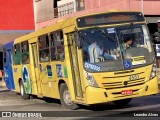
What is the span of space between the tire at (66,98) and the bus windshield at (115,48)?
1.79m

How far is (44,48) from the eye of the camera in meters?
14.9

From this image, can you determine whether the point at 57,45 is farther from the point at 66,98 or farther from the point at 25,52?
the point at 25,52

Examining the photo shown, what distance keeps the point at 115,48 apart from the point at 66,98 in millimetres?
2520

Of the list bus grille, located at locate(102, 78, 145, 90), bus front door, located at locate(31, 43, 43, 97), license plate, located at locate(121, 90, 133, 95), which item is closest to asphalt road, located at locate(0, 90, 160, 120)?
license plate, located at locate(121, 90, 133, 95)

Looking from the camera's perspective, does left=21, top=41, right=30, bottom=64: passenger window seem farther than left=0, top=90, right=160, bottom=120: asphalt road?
Yes

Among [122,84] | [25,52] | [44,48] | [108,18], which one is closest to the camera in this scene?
[122,84]

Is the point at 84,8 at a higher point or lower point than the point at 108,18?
higher

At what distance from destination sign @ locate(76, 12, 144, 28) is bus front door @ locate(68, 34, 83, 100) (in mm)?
608

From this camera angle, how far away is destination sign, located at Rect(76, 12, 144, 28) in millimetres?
12312

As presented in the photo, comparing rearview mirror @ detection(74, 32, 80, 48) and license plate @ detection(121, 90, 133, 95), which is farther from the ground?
rearview mirror @ detection(74, 32, 80, 48)

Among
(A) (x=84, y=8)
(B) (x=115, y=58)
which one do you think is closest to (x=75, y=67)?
(B) (x=115, y=58)

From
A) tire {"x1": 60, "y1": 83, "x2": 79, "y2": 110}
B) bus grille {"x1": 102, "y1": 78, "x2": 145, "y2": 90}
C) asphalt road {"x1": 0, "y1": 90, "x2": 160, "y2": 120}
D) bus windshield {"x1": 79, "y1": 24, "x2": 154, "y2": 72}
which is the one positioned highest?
bus windshield {"x1": 79, "y1": 24, "x2": 154, "y2": 72}

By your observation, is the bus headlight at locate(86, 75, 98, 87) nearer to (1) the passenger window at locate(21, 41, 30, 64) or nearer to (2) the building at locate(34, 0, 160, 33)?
(1) the passenger window at locate(21, 41, 30, 64)

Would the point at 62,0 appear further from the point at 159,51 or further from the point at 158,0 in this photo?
the point at 159,51
